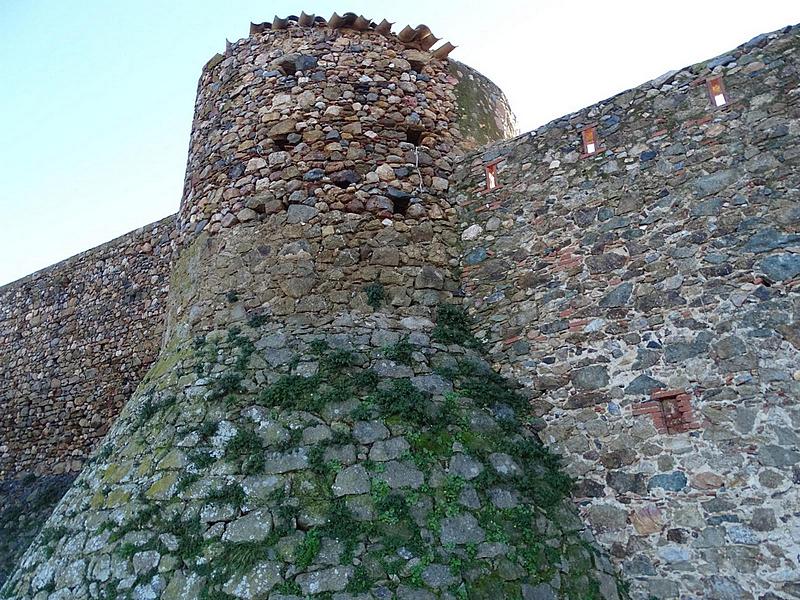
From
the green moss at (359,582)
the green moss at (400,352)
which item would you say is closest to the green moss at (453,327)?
the green moss at (400,352)

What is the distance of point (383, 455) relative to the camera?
15.2 feet

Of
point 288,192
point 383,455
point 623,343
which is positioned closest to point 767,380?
point 623,343

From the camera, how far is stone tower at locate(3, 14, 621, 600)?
4.12 metres

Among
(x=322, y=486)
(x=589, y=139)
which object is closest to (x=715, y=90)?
(x=589, y=139)

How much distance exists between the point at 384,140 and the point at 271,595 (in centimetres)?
451

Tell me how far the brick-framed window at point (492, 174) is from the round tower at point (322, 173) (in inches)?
16.9

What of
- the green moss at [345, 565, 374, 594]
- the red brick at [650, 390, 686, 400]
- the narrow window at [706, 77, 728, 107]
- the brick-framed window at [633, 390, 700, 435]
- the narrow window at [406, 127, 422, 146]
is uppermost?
the narrow window at [406, 127, 422, 146]

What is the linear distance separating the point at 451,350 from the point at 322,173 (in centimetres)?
226

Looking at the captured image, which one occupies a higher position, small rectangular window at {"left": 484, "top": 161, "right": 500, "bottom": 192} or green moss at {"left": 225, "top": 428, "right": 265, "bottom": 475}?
small rectangular window at {"left": 484, "top": 161, "right": 500, "bottom": 192}

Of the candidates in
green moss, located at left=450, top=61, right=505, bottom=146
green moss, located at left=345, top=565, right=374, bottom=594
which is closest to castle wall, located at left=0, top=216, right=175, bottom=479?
green moss, located at left=450, top=61, right=505, bottom=146

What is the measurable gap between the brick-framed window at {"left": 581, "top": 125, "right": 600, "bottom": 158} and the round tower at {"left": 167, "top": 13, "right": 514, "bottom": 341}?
56.6 inches

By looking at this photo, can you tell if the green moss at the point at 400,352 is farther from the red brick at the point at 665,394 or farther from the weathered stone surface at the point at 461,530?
the red brick at the point at 665,394

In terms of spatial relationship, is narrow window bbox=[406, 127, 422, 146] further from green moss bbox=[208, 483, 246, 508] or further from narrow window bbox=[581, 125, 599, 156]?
green moss bbox=[208, 483, 246, 508]

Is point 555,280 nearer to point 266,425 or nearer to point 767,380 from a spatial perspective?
point 767,380
